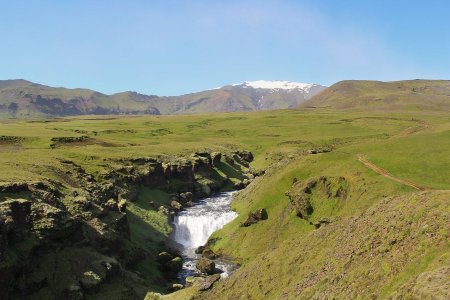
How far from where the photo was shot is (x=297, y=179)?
258 feet

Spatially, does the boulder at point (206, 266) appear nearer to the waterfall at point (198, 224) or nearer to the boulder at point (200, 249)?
the boulder at point (200, 249)

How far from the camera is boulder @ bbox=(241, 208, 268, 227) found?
72.8 meters

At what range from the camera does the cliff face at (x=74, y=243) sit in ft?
147

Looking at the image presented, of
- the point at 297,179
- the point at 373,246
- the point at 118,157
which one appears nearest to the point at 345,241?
the point at 373,246

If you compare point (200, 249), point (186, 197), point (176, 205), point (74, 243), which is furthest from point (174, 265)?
point (186, 197)

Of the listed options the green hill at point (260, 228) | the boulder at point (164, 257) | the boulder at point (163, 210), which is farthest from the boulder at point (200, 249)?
the boulder at point (163, 210)

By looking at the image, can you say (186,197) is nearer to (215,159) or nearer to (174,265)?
(215,159)

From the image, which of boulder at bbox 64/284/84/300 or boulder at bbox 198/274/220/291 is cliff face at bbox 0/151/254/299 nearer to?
boulder at bbox 64/284/84/300

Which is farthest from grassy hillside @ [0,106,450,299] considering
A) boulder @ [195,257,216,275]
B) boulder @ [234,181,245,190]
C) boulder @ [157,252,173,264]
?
boulder @ [234,181,245,190]

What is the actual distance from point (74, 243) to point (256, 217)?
31930mm

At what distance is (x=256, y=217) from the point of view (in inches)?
2876

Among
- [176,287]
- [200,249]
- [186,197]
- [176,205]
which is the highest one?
[186,197]

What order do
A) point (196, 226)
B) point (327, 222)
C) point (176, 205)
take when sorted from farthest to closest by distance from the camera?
point (176, 205)
point (196, 226)
point (327, 222)

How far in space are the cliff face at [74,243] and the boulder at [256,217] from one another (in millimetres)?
14823
